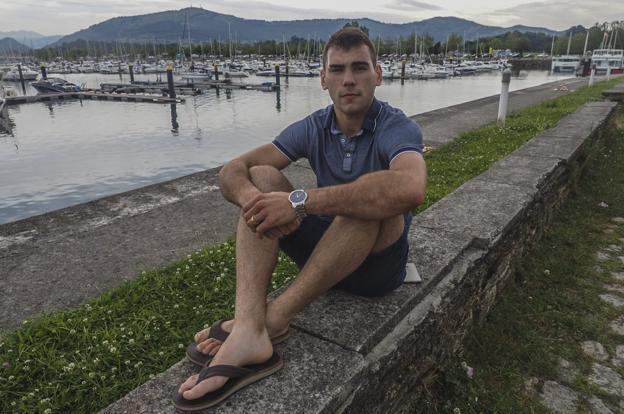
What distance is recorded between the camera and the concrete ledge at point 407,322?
177 centimetres

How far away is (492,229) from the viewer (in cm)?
333

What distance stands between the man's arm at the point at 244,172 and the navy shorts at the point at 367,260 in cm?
33

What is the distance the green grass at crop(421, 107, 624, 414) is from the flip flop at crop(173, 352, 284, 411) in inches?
44.0

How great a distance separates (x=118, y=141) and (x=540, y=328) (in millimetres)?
22217

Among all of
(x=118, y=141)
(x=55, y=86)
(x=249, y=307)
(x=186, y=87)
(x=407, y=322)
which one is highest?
(x=249, y=307)

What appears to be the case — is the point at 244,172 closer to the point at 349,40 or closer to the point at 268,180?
the point at 268,180

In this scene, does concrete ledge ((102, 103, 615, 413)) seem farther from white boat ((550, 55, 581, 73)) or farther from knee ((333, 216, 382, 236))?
white boat ((550, 55, 581, 73))

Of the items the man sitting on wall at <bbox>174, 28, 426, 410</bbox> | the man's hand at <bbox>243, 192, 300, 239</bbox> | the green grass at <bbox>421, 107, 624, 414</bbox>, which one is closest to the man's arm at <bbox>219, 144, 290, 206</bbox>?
the man sitting on wall at <bbox>174, 28, 426, 410</bbox>

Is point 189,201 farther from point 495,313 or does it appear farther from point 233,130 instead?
point 233,130

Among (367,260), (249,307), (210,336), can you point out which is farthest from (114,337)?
(367,260)

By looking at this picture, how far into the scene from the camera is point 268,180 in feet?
7.63

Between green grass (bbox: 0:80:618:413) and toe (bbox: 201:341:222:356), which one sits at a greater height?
toe (bbox: 201:341:222:356)

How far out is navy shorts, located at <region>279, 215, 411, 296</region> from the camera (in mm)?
→ 2225

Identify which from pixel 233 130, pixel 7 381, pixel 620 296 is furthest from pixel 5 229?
pixel 233 130
